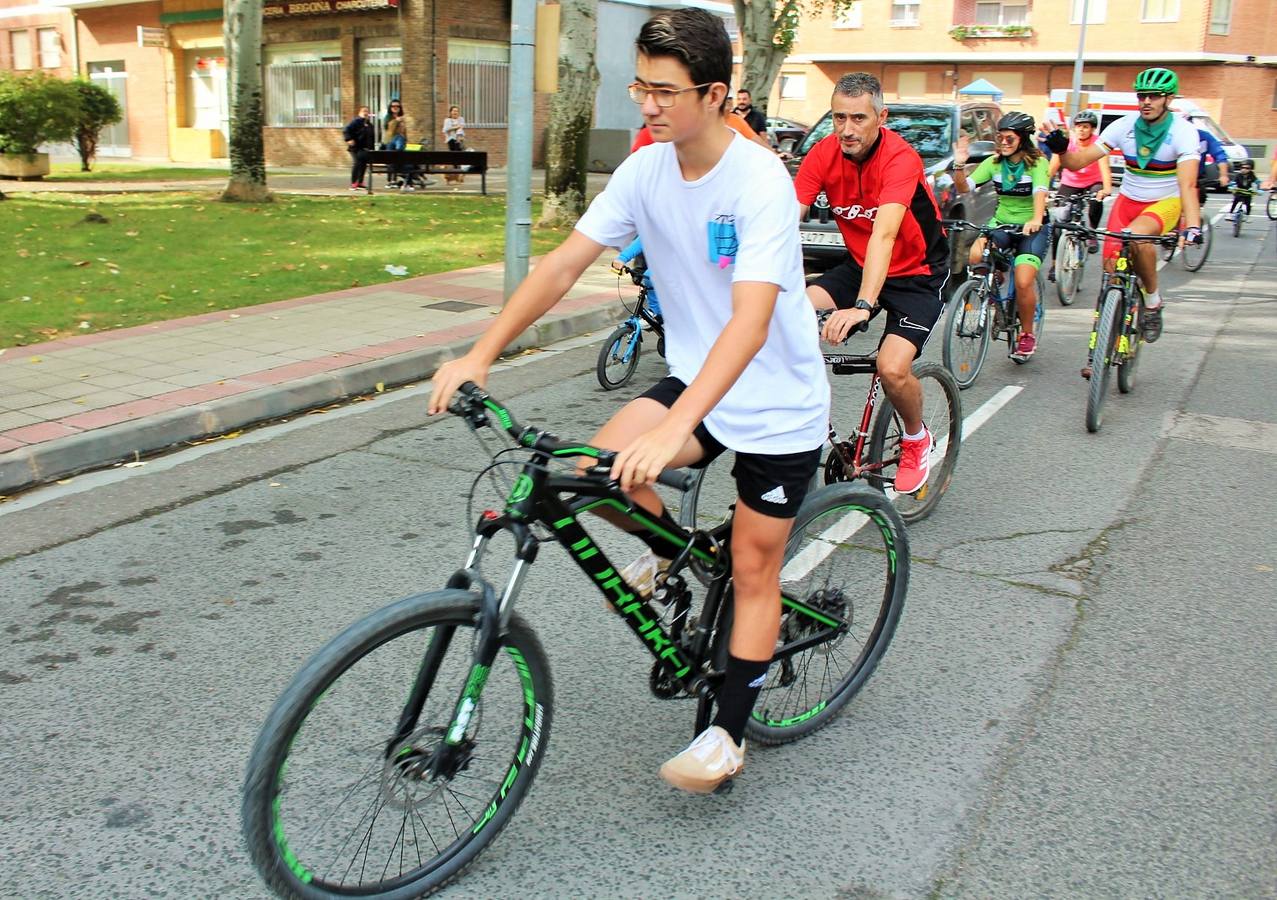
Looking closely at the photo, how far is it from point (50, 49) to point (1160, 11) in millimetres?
42176

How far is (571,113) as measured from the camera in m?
14.8

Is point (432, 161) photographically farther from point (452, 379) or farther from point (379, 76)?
point (452, 379)

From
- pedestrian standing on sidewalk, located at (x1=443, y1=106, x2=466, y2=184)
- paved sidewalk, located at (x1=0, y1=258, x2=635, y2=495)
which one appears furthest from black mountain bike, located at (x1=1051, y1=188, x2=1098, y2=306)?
pedestrian standing on sidewalk, located at (x1=443, y1=106, x2=466, y2=184)

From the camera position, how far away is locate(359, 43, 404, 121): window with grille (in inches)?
1134

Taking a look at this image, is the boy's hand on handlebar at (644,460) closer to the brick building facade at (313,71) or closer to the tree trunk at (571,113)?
the tree trunk at (571,113)

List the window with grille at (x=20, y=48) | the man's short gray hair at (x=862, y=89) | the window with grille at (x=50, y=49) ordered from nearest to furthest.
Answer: the man's short gray hair at (x=862, y=89), the window with grille at (x=50, y=49), the window with grille at (x=20, y=48)

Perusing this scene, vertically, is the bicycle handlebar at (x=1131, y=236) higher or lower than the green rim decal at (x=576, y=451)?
higher

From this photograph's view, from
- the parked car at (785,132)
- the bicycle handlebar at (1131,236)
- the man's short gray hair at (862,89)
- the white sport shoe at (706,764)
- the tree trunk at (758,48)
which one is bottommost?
the white sport shoe at (706,764)

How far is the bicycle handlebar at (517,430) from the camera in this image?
94.5 inches

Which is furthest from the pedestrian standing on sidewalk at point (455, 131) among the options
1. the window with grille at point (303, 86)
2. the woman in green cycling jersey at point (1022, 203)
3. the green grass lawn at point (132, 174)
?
the woman in green cycling jersey at point (1022, 203)

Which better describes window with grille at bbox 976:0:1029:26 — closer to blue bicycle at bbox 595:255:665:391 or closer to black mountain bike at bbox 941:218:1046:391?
black mountain bike at bbox 941:218:1046:391

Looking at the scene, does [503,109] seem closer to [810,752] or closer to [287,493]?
[287,493]

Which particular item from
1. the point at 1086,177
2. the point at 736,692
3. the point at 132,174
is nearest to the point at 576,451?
the point at 736,692

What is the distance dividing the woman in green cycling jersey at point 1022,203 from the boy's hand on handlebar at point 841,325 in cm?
438
